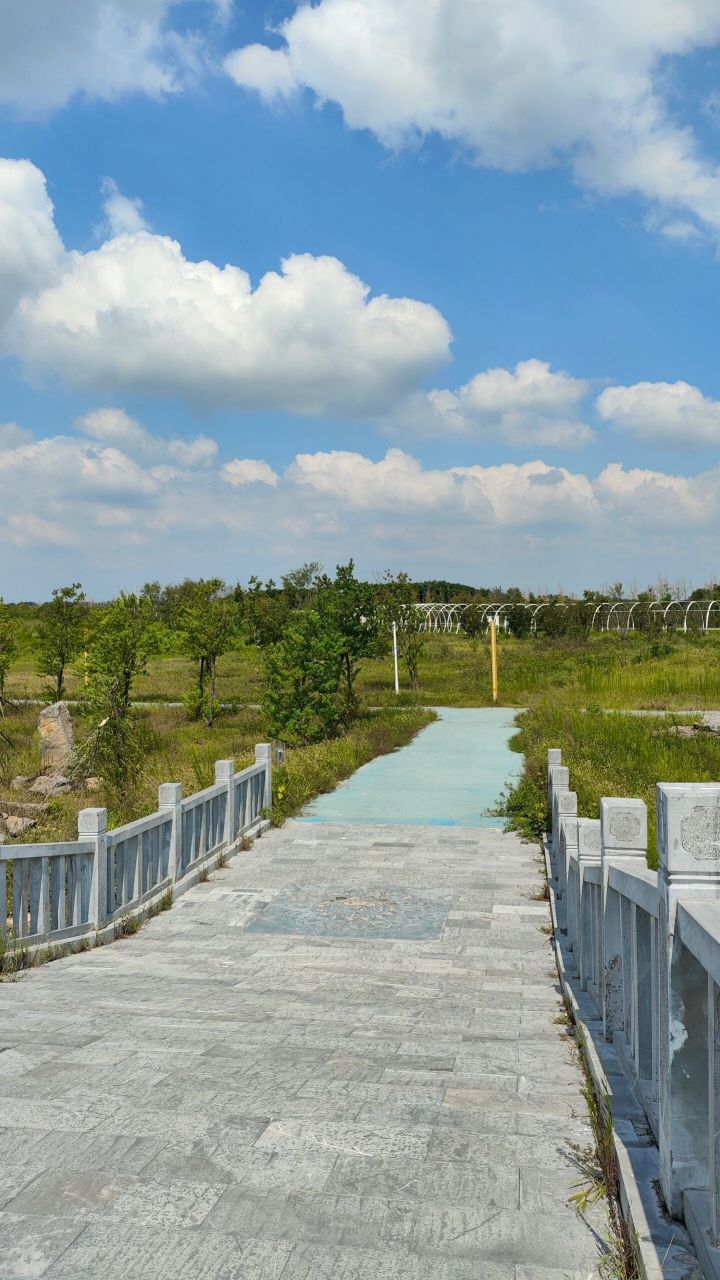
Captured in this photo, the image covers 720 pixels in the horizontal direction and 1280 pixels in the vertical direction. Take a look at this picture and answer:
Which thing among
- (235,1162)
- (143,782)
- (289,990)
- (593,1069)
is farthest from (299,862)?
(235,1162)

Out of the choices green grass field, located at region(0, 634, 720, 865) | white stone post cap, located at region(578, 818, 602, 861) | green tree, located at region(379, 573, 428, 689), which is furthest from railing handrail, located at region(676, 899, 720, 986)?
green tree, located at region(379, 573, 428, 689)

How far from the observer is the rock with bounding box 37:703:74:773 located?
19.1 m

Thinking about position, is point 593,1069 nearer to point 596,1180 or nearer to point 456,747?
point 596,1180

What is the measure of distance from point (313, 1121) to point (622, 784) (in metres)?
10.6

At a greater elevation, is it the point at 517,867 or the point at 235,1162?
the point at 235,1162

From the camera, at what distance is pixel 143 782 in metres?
15.7

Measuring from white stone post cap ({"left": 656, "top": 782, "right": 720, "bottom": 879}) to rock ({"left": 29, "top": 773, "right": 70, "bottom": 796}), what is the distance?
1551 centimetres

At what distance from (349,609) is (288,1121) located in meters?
19.1

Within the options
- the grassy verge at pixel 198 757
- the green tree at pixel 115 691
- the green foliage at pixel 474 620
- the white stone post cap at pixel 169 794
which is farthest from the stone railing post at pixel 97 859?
the green foliage at pixel 474 620

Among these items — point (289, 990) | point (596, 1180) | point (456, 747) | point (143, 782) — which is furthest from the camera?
point (456, 747)

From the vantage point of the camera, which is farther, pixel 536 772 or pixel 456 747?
pixel 456 747

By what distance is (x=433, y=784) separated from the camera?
1563 centimetres

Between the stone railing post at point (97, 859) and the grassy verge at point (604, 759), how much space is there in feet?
18.2

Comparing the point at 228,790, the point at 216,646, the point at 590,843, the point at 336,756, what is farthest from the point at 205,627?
the point at 590,843
